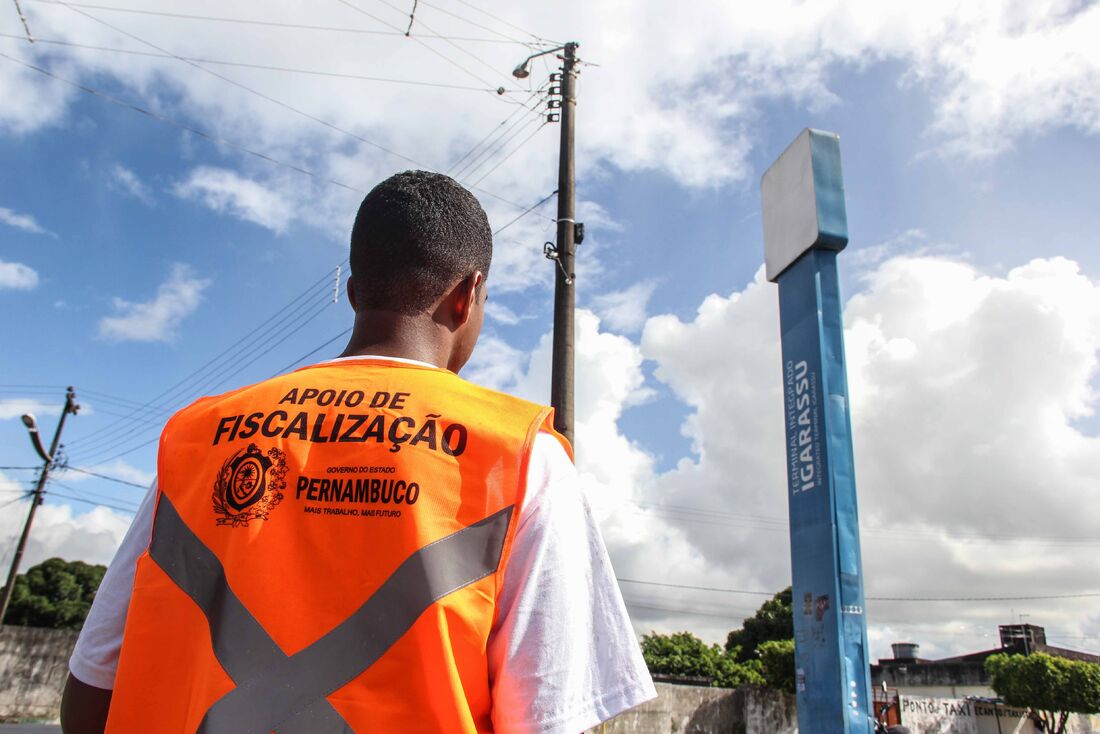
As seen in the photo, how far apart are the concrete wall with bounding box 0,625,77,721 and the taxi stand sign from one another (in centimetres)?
1752

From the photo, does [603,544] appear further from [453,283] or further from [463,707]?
[453,283]

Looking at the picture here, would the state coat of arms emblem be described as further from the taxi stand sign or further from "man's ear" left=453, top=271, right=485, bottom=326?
the taxi stand sign

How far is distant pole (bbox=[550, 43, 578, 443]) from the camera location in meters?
8.51

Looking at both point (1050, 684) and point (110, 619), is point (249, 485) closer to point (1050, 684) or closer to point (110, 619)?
point (110, 619)

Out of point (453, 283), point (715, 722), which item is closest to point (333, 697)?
point (453, 283)

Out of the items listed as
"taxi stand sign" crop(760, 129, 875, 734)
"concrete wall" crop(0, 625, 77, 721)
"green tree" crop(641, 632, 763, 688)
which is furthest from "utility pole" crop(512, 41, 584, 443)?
A: "green tree" crop(641, 632, 763, 688)

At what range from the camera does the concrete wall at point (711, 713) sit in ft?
52.5

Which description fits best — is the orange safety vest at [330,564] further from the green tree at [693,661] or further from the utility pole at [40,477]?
the green tree at [693,661]

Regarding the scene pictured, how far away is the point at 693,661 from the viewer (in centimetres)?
3625

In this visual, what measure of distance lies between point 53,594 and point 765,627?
30191 millimetres

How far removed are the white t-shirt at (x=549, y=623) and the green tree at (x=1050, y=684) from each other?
2773 centimetres

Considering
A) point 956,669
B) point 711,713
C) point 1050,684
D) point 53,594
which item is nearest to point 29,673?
point 53,594

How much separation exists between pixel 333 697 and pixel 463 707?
17 cm

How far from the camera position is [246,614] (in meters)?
1.05
